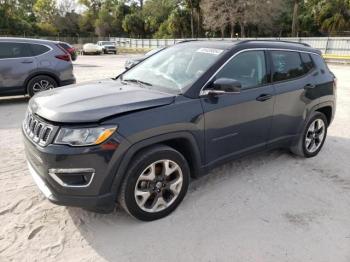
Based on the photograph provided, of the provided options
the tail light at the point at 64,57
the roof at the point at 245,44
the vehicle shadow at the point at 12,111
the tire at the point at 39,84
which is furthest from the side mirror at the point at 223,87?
the tail light at the point at 64,57

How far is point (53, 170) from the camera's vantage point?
2951 millimetres

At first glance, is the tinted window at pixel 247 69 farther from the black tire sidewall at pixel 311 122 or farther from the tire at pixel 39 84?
the tire at pixel 39 84

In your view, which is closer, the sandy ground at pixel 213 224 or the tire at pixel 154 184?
the sandy ground at pixel 213 224

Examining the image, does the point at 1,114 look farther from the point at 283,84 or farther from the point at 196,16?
the point at 196,16

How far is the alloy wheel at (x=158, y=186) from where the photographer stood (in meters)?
3.31

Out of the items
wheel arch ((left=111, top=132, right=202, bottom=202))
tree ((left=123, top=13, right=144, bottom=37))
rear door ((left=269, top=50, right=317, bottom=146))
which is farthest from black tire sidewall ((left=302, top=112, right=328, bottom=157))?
tree ((left=123, top=13, right=144, bottom=37))

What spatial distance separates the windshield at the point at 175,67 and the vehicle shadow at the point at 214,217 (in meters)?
→ 1.31

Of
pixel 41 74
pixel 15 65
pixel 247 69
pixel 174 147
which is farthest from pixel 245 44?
pixel 15 65

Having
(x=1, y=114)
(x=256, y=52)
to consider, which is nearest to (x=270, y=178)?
(x=256, y=52)

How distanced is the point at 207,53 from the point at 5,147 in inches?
142

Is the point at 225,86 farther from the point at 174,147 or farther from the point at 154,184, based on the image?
the point at 154,184

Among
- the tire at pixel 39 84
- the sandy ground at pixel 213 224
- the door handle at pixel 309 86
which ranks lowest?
the sandy ground at pixel 213 224

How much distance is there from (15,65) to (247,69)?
6.50m

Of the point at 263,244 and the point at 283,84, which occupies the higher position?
the point at 283,84
